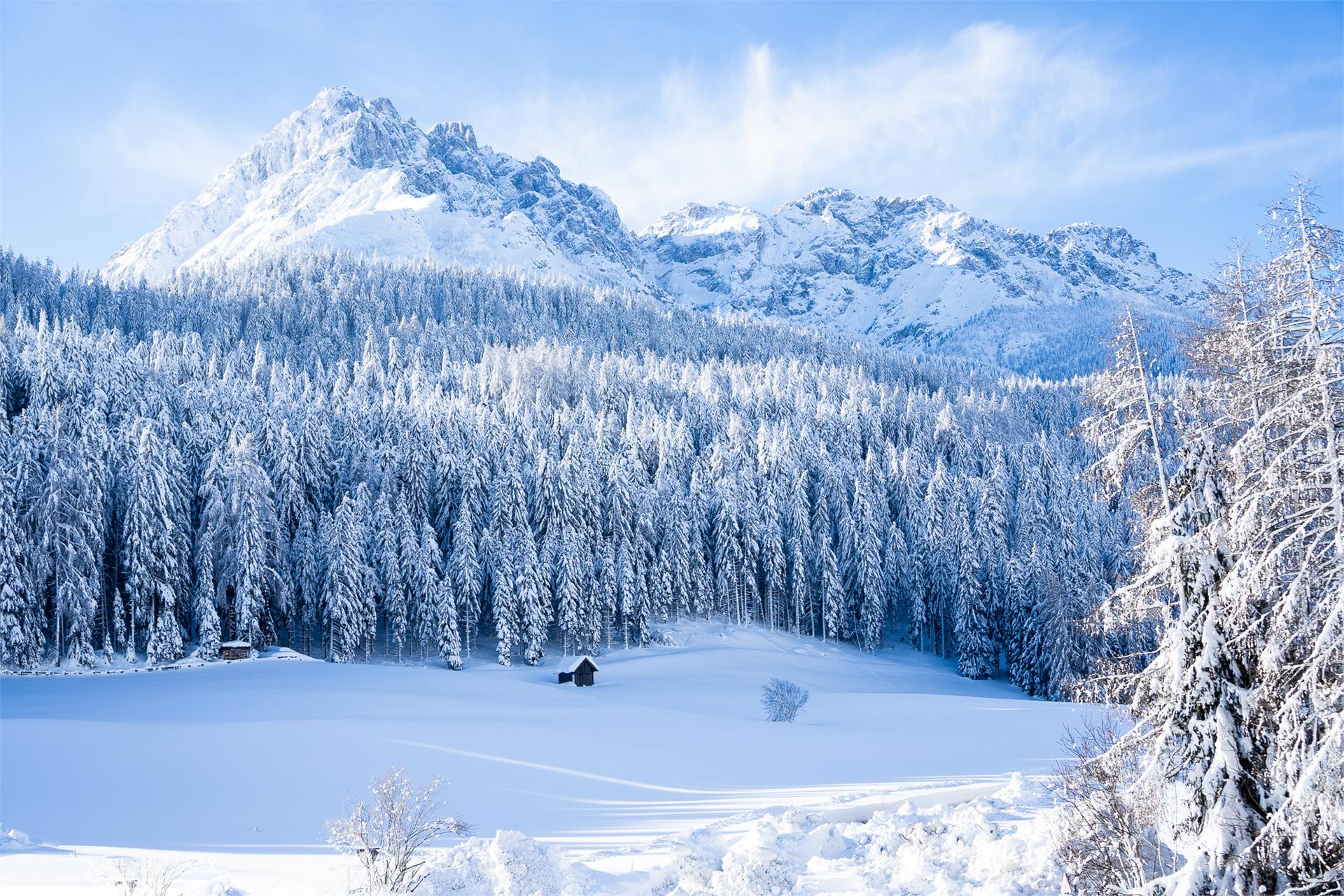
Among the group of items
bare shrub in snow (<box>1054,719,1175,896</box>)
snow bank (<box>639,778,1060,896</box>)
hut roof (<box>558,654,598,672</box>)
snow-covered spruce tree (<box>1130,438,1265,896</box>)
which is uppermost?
snow-covered spruce tree (<box>1130,438,1265,896</box>)

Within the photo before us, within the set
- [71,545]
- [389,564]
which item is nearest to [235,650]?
[71,545]

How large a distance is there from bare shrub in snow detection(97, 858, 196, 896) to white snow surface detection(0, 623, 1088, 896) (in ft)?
1.56

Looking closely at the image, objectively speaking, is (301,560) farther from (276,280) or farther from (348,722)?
(276,280)

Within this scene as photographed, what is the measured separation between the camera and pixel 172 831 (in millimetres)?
19828

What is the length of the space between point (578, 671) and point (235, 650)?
1913cm

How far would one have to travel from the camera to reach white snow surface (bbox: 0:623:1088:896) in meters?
16.0

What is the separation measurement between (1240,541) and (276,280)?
169 m

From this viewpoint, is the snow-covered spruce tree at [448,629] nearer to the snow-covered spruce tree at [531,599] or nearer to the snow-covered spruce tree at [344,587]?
the snow-covered spruce tree at [531,599]

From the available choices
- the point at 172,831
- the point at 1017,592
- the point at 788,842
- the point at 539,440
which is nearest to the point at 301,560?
the point at 539,440

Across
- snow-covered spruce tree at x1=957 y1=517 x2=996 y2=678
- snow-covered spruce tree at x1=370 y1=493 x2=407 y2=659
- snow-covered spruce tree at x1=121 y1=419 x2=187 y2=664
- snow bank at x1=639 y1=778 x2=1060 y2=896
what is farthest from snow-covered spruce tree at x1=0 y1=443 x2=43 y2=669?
snow-covered spruce tree at x1=957 y1=517 x2=996 y2=678

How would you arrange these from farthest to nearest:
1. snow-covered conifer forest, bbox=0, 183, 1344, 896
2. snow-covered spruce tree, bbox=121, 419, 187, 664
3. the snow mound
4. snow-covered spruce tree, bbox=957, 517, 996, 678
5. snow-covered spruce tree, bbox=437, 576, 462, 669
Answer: snow-covered spruce tree, bbox=957, 517, 996, 678
snow-covered spruce tree, bbox=437, 576, 462, 669
snow-covered spruce tree, bbox=121, 419, 187, 664
the snow mound
snow-covered conifer forest, bbox=0, 183, 1344, 896

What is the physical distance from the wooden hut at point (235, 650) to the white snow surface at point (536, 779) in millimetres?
1051

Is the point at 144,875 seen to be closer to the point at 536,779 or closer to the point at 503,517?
the point at 536,779

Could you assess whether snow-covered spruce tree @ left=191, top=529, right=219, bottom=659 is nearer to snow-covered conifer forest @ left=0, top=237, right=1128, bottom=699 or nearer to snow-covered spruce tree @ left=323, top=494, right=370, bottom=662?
snow-covered conifer forest @ left=0, top=237, right=1128, bottom=699
